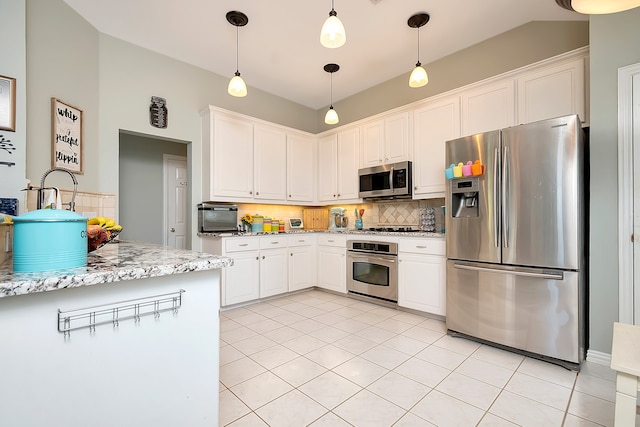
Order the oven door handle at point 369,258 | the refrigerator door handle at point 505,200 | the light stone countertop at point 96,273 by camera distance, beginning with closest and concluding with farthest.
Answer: the light stone countertop at point 96,273 → the refrigerator door handle at point 505,200 → the oven door handle at point 369,258

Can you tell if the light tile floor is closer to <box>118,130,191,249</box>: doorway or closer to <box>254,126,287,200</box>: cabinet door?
<box>254,126,287,200</box>: cabinet door

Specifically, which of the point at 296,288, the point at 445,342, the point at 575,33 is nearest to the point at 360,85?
the point at 575,33

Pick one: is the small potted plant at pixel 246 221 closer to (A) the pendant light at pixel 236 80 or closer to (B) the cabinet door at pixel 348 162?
(B) the cabinet door at pixel 348 162

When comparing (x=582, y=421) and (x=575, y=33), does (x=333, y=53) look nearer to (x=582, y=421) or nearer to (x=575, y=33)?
(x=575, y=33)

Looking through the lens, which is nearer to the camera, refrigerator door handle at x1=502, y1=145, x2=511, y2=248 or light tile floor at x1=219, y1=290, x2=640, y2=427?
light tile floor at x1=219, y1=290, x2=640, y2=427

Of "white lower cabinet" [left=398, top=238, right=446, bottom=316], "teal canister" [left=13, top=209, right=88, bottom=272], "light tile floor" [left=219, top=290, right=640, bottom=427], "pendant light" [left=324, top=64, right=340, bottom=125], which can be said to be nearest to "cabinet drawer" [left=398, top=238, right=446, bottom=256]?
"white lower cabinet" [left=398, top=238, right=446, bottom=316]

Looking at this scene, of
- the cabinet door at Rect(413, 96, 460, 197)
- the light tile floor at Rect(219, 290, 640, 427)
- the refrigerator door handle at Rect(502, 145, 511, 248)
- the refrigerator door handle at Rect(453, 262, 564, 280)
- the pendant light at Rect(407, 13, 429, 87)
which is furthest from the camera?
the cabinet door at Rect(413, 96, 460, 197)

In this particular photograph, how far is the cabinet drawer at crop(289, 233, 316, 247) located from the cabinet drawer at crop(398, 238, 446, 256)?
4.44ft

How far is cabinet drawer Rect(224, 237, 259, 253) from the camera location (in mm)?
3281

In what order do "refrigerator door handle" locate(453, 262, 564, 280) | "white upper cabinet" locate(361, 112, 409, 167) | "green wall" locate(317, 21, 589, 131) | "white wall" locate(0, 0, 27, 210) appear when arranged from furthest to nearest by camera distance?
"white upper cabinet" locate(361, 112, 409, 167)
"green wall" locate(317, 21, 589, 131)
"refrigerator door handle" locate(453, 262, 564, 280)
"white wall" locate(0, 0, 27, 210)

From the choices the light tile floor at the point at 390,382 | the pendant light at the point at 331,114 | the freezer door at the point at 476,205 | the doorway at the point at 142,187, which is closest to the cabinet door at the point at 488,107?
the freezer door at the point at 476,205

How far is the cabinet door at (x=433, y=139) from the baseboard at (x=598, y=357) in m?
1.74

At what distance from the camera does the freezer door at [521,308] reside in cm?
199

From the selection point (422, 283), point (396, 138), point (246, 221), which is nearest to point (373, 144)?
point (396, 138)
